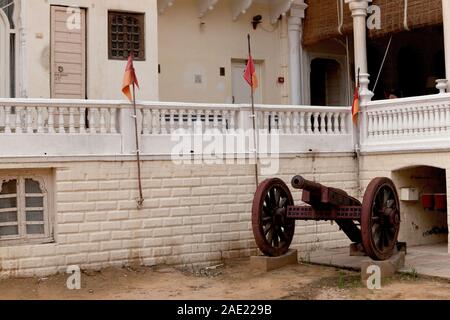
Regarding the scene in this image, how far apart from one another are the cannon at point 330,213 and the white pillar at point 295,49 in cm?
646

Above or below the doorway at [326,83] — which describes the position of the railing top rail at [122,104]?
below

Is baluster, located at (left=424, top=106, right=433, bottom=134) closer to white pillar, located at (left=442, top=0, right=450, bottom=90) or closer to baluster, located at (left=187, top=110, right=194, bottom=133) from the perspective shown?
Answer: white pillar, located at (left=442, top=0, right=450, bottom=90)

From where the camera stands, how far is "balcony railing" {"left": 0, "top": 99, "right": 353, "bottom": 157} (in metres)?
10.3

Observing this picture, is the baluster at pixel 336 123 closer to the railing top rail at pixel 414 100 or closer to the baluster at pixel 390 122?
the railing top rail at pixel 414 100

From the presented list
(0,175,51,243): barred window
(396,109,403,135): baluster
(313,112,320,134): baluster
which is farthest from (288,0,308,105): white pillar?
(0,175,51,243): barred window

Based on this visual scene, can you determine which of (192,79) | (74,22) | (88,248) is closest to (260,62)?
(192,79)

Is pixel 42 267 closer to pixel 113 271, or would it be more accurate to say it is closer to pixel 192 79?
pixel 113 271

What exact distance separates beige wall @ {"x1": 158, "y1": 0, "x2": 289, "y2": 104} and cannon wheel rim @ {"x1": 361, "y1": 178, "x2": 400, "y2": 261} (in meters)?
6.75

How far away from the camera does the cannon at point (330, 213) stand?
9469mm

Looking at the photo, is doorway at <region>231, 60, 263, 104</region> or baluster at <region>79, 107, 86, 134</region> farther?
doorway at <region>231, 60, 263, 104</region>

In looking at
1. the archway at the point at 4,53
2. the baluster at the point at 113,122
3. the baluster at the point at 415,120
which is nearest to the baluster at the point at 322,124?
the baluster at the point at 415,120

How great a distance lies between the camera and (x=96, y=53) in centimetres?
1346

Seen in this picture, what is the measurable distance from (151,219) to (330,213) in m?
3.16

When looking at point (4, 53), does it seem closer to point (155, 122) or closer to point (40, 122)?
point (40, 122)
